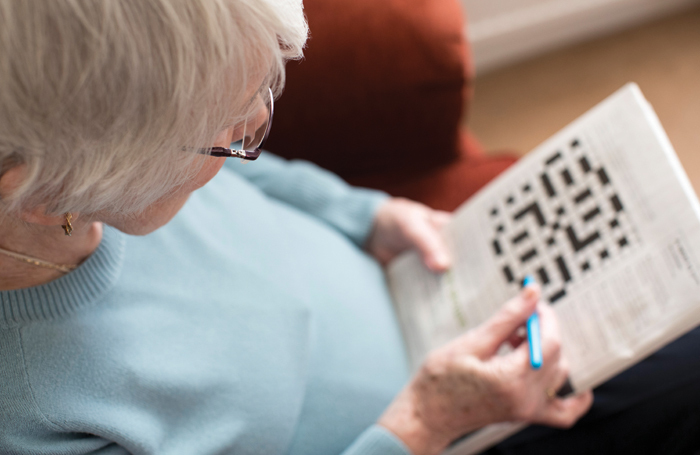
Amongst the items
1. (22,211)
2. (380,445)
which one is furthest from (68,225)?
(380,445)

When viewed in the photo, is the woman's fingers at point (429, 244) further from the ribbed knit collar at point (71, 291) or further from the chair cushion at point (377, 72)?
the ribbed knit collar at point (71, 291)

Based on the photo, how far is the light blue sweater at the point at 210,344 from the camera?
0.60 metres

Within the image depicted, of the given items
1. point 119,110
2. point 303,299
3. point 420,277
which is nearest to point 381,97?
point 420,277

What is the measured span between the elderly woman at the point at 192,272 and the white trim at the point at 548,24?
1.22 m

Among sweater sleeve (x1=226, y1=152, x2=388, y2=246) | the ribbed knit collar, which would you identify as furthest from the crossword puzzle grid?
the ribbed knit collar

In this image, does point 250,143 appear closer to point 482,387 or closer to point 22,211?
point 22,211

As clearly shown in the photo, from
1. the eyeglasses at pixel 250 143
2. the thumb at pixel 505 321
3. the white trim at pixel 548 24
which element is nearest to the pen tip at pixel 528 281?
the thumb at pixel 505 321

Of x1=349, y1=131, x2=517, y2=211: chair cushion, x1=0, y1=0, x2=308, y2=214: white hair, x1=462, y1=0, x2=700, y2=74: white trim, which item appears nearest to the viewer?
x1=0, y1=0, x2=308, y2=214: white hair

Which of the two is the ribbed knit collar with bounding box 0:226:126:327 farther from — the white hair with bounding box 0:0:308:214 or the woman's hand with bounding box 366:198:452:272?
the woman's hand with bounding box 366:198:452:272

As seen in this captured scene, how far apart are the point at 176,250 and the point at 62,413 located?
26 cm

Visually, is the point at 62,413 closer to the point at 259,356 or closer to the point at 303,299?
the point at 259,356

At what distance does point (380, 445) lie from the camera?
729 mm

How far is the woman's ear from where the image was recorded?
43 cm

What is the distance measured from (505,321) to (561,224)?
0.20 m
